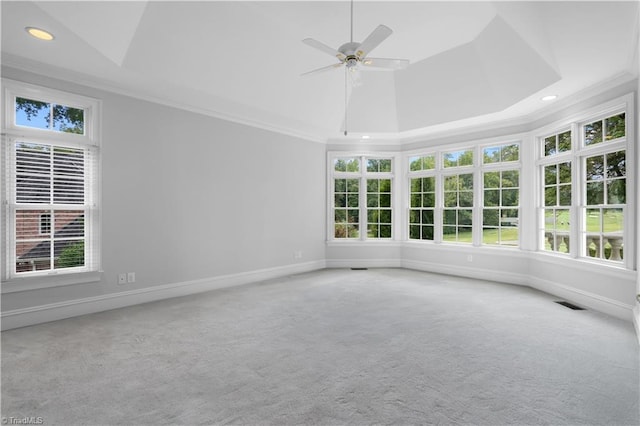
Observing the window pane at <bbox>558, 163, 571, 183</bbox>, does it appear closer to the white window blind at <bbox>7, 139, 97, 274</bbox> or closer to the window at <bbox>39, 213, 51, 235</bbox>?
the white window blind at <bbox>7, 139, 97, 274</bbox>

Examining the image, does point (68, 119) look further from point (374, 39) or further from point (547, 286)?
point (547, 286)

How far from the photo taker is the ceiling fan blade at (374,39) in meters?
2.67

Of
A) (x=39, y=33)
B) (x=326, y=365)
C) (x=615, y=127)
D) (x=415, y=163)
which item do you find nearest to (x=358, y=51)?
(x=326, y=365)

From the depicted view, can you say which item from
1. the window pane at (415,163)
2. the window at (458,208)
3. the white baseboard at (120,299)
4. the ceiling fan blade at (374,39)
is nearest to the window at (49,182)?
the white baseboard at (120,299)

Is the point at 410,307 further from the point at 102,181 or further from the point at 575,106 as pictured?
the point at 102,181

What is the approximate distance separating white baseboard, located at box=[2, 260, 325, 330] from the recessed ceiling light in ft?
9.23

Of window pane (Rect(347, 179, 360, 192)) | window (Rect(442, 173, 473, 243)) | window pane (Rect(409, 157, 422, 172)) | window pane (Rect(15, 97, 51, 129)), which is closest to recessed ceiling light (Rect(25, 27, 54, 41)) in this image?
window pane (Rect(15, 97, 51, 129))

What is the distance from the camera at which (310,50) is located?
4.54 m

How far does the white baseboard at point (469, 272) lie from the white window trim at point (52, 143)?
5607 millimetres

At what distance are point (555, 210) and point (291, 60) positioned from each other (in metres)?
4.59

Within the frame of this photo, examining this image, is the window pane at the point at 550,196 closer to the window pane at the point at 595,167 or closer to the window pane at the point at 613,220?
the window pane at the point at 595,167

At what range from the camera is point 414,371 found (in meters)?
2.65

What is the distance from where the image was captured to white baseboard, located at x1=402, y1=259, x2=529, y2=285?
5.74m

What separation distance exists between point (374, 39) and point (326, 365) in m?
2.75
